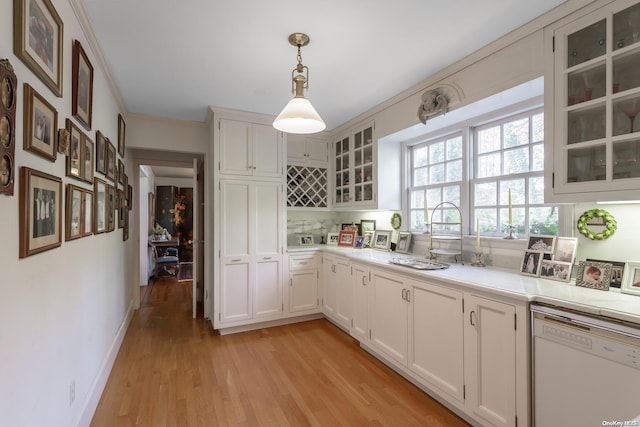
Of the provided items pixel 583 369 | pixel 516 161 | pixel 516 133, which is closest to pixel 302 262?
pixel 516 161

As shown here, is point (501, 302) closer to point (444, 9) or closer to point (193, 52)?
point (444, 9)

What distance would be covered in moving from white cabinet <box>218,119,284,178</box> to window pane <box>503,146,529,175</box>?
2.40 meters

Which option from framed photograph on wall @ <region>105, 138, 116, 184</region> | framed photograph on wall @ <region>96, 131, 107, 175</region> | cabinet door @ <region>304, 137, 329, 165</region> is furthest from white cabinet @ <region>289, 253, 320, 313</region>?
framed photograph on wall @ <region>96, 131, 107, 175</region>

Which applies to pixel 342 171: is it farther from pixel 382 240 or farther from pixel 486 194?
pixel 486 194

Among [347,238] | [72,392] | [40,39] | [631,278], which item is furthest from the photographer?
[347,238]

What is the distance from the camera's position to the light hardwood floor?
6.77 feet

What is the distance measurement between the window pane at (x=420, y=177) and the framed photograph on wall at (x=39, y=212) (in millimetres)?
3053

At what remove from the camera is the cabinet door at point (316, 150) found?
4289 mm

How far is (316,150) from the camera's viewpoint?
4344 mm

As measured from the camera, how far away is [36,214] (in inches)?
49.8

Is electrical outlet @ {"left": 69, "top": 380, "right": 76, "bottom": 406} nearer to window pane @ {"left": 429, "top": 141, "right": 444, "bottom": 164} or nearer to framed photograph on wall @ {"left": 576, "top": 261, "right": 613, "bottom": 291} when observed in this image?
framed photograph on wall @ {"left": 576, "top": 261, "right": 613, "bottom": 291}

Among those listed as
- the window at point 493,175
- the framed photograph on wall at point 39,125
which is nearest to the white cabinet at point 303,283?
the window at point 493,175

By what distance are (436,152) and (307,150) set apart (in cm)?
179

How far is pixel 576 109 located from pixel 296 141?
121 inches
